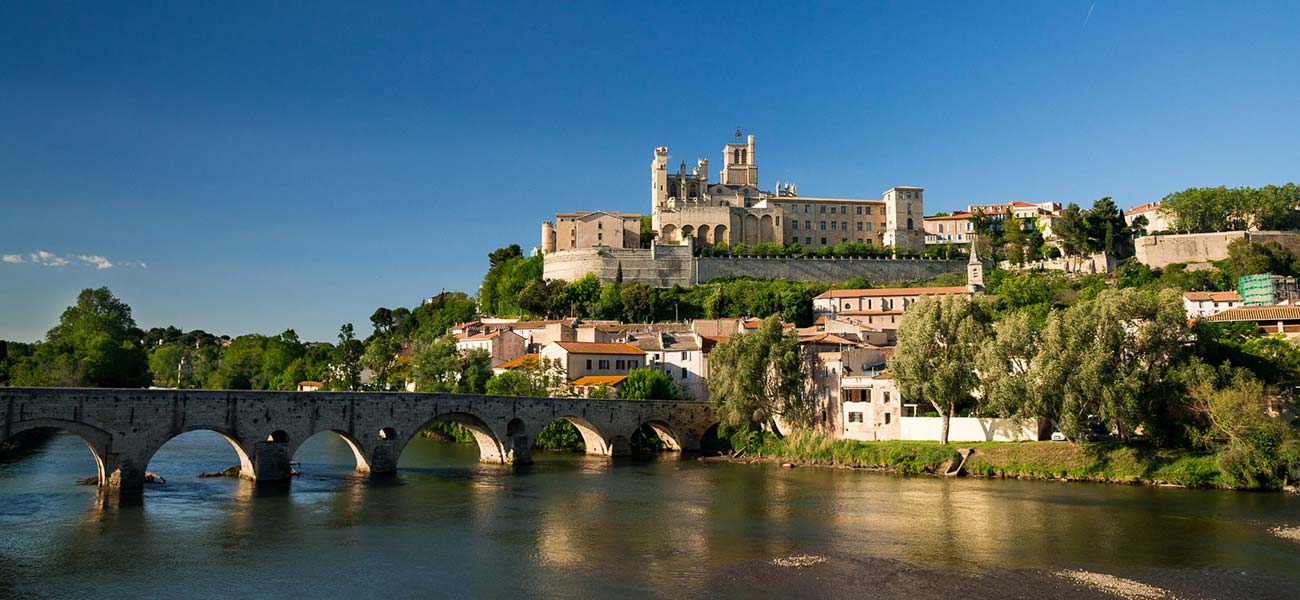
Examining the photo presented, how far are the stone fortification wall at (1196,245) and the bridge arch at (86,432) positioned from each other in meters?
82.2

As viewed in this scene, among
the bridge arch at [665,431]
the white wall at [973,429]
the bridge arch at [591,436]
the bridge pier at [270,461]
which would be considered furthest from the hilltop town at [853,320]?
the bridge pier at [270,461]

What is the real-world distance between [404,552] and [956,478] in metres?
25.6

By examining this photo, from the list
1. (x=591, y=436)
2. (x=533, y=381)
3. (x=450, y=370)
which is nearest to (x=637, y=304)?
(x=450, y=370)

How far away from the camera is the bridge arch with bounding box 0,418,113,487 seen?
103 feet

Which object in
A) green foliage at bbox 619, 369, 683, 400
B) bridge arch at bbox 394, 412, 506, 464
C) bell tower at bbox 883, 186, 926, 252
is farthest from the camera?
bell tower at bbox 883, 186, 926, 252

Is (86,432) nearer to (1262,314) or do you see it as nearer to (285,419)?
(285,419)

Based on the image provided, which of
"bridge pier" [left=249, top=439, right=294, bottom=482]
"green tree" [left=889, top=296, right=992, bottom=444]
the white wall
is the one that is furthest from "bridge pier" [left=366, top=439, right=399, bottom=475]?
the white wall

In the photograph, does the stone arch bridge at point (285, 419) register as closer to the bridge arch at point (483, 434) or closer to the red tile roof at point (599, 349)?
the bridge arch at point (483, 434)

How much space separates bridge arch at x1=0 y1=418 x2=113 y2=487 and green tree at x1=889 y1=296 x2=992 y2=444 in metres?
33.4

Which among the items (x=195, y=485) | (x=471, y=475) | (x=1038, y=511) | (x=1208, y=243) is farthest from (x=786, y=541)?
(x=1208, y=243)

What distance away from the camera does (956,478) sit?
4153 cm

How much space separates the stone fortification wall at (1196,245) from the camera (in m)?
82.2

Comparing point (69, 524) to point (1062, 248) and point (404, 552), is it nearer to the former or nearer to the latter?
point (404, 552)

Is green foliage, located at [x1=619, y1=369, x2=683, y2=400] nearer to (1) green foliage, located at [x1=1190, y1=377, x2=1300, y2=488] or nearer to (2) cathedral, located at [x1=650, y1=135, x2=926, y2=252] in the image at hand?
(1) green foliage, located at [x1=1190, y1=377, x2=1300, y2=488]
